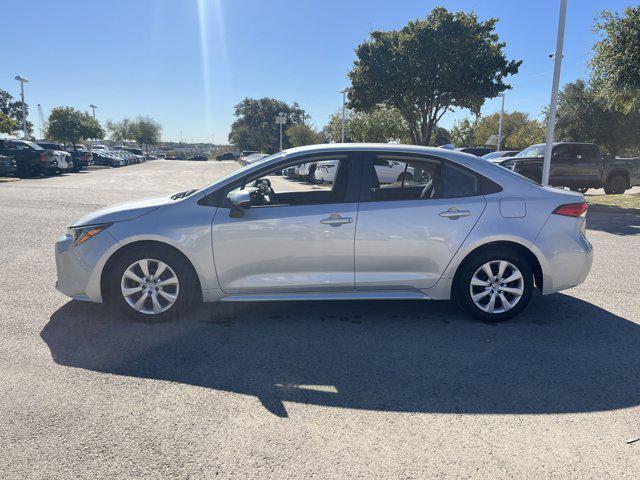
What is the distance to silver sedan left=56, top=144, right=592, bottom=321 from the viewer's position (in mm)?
4238

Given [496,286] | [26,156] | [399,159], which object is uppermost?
[26,156]

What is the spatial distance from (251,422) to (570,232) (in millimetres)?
3423

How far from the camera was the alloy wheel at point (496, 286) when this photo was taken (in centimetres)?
443

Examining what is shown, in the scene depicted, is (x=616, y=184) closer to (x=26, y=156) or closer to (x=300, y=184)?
(x=300, y=184)

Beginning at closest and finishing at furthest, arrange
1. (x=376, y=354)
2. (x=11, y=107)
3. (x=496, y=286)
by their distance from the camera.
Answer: (x=376, y=354) < (x=496, y=286) < (x=11, y=107)

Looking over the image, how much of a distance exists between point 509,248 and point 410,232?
0.99m

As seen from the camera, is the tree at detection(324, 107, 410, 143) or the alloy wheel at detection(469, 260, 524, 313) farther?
the tree at detection(324, 107, 410, 143)

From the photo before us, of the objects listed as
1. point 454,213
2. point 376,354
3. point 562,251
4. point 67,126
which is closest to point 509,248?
point 562,251

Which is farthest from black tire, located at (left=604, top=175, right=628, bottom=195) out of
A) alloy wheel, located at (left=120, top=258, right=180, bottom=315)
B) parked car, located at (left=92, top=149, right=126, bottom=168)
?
parked car, located at (left=92, top=149, right=126, bottom=168)

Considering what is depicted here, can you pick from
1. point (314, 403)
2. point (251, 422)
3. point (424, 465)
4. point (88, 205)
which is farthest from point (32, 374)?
point (88, 205)

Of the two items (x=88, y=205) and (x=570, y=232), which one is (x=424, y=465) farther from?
(x=88, y=205)

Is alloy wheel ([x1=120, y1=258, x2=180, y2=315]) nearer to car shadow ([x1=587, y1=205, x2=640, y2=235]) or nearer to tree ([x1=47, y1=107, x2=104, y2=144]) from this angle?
car shadow ([x1=587, y1=205, x2=640, y2=235])

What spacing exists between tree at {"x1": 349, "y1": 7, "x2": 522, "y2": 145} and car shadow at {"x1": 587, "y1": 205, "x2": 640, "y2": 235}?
25.7 feet

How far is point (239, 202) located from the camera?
4145mm
